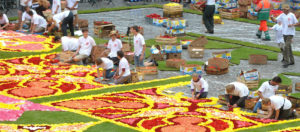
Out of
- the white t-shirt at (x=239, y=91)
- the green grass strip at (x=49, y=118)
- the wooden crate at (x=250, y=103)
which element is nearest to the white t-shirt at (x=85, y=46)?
the green grass strip at (x=49, y=118)

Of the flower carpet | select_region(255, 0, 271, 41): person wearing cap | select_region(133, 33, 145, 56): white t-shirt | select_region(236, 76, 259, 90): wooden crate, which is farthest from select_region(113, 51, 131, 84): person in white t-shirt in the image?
select_region(255, 0, 271, 41): person wearing cap

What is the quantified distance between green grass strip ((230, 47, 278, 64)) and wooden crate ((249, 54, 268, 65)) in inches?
21.4

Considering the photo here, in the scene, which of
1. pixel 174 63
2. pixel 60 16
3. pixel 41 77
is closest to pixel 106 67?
pixel 41 77

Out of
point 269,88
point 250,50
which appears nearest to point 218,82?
point 269,88

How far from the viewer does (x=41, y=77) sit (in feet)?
71.9

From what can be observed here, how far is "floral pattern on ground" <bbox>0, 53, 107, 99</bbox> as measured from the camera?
1998 cm

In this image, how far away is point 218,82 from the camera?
21.6 meters

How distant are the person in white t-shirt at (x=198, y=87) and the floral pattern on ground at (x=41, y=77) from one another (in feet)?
10.7

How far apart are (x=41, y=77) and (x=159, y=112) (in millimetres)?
6029

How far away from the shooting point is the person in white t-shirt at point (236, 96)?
18234 mm

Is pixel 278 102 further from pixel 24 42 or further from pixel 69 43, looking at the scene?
pixel 24 42

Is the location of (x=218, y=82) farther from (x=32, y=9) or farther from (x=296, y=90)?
(x=32, y=9)

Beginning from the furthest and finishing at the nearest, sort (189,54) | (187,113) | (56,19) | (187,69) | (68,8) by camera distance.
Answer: (68,8) < (56,19) < (189,54) < (187,69) < (187,113)

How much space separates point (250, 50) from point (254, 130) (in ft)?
36.1
